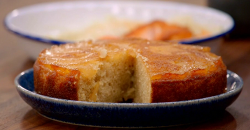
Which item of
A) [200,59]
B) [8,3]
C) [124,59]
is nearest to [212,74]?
[200,59]

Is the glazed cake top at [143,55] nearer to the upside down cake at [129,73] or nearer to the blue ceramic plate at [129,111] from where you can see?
the upside down cake at [129,73]

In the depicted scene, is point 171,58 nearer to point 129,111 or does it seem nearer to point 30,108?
point 129,111

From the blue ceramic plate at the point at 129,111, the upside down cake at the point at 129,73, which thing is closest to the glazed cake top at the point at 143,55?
the upside down cake at the point at 129,73

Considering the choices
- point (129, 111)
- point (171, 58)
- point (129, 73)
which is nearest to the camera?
point (129, 111)

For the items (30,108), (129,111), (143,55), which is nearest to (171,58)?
(143,55)

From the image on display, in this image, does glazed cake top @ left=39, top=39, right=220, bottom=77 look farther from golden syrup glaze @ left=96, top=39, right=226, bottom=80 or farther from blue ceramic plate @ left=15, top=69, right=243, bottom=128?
blue ceramic plate @ left=15, top=69, right=243, bottom=128

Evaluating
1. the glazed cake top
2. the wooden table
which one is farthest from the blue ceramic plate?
the glazed cake top
